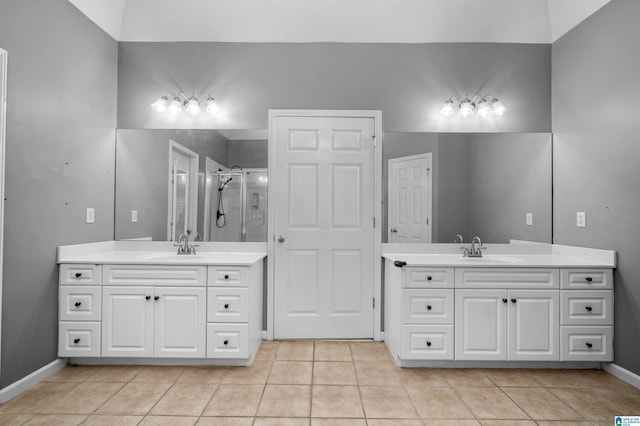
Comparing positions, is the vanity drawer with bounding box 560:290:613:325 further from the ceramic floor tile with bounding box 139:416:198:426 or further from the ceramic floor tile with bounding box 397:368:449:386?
the ceramic floor tile with bounding box 139:416:198:426

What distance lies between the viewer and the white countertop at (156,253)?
2.54m

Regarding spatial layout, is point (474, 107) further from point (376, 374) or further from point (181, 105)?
point (181, 105)

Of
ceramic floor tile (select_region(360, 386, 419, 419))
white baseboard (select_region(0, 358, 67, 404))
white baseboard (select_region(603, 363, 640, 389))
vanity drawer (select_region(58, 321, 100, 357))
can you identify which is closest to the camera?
ceramic floor tile (select_region(360, 386, 419, 419))

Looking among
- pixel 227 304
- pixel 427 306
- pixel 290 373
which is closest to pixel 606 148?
pixel 427 306

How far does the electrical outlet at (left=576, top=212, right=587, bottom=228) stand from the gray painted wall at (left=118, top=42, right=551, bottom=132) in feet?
2.67

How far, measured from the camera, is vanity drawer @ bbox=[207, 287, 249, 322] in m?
2.53

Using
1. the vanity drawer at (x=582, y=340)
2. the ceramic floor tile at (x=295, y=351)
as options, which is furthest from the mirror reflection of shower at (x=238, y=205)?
the vanity drawer at (x=582, y=340)

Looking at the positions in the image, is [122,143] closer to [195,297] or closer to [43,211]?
[43,211]

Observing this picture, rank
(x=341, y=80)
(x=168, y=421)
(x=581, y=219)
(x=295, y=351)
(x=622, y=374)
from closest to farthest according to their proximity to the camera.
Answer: (x=168, y=421), (x=622, y=374), (x=581, y=219), (x=295, y=351), (x=341, y=80)

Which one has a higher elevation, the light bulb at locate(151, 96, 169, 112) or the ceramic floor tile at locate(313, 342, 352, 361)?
the light bulb at locate(151, 96, 169, 112)

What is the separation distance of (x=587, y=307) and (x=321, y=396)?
1.96 meters

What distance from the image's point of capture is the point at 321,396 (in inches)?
86.0

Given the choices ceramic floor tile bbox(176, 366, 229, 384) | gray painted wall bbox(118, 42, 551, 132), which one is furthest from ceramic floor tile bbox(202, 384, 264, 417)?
gray painted wall bbox(118, 42, 551, 132)

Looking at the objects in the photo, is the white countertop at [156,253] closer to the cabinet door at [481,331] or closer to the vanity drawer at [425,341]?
the vanity drawer at [425,341]
